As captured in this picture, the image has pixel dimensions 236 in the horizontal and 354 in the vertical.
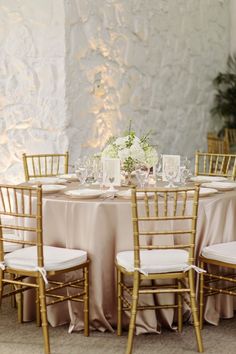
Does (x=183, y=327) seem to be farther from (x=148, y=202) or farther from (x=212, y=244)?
(x=148, y=202)

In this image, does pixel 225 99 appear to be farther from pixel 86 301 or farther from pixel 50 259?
pixel 50 259

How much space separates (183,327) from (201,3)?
5672 millimetres

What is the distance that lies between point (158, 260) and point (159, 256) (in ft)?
0.27

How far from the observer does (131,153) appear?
399 cm

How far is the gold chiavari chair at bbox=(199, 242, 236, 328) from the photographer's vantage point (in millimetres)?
3355

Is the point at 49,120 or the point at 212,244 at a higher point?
the point at 49,120

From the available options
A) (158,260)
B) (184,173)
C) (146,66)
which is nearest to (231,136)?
(146,66)

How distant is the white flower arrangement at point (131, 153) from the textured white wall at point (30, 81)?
192 cm

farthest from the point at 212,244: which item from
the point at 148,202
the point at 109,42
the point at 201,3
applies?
the point at 201,3

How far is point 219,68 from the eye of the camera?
878cm

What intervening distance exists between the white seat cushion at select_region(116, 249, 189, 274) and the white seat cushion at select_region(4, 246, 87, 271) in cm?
24

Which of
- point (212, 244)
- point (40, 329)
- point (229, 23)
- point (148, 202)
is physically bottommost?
point (40, 329)

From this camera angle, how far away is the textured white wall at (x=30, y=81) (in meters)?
5.89

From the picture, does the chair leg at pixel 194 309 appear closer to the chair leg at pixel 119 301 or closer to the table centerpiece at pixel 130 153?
the chair leg at pixel 119 301
